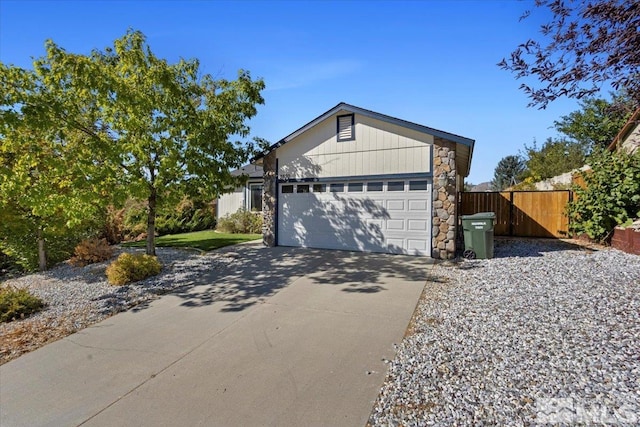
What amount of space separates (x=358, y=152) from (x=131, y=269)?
696 cm

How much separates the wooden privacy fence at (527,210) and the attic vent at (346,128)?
6279 mm

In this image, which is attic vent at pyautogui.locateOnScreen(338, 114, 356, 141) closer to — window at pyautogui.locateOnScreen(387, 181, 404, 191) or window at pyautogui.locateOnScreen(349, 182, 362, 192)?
window at pyautogui.locateOnScreen(349, 182, 362, 192)

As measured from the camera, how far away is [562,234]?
11.5 meters

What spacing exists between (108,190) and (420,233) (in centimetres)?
825

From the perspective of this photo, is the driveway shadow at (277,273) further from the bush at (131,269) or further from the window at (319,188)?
the window at (319,188)

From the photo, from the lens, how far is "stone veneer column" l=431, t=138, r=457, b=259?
27.9 ft

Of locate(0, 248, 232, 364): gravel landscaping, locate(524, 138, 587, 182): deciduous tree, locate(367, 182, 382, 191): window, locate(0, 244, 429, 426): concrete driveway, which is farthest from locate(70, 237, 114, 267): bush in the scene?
locate(524, 138, 587, 182): deciduous tree

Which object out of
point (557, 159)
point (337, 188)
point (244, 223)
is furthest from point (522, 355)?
point (557, 159)

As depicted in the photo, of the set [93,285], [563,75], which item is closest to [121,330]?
[93,285]

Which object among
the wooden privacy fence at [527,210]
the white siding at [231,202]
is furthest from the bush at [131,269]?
the wooden privacy fence at [527,210]

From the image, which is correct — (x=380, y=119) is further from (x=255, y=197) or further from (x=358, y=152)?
(x=255, y=197)

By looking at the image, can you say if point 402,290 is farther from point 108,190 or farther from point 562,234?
point 562,234

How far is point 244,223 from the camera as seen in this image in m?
16.1

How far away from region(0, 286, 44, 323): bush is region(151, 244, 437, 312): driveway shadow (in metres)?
2.42
